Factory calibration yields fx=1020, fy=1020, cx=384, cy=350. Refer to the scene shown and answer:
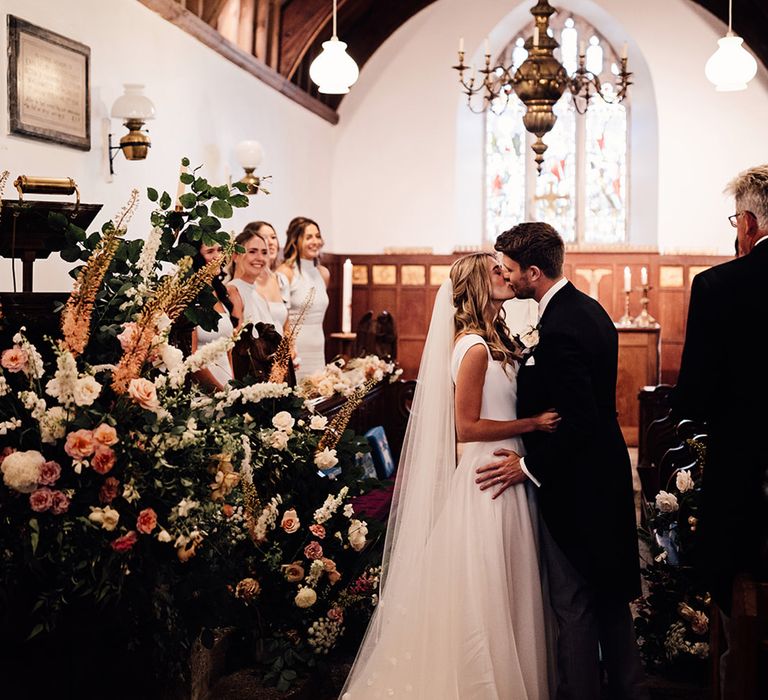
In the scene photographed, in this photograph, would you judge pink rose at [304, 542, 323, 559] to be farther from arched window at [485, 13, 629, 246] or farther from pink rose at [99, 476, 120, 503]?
arched window at [485, 13, 629, 246]

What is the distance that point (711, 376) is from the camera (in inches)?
98.7

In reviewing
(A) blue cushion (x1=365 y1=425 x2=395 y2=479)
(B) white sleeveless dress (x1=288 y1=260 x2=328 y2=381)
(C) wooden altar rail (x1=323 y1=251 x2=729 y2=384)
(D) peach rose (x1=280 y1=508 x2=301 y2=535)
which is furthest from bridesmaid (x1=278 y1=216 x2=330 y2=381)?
(C) wooden altar rail (x1=323 y1=251 x2=729 y2=384)

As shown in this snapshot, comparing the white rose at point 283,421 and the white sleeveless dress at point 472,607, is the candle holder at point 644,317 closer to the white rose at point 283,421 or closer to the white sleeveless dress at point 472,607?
the white sleeveless dress at point 472,607

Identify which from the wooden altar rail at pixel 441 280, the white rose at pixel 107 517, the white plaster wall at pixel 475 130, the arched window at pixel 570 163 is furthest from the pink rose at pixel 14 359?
the arched window at pixel 570 163

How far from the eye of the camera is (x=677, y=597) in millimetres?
3660

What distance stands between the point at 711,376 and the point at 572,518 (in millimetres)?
752

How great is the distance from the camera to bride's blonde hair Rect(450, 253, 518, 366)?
3.31m

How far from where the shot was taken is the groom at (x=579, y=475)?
9.90 feet

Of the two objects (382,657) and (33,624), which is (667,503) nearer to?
(382,657)

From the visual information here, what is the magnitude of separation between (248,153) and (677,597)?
504 centimetres

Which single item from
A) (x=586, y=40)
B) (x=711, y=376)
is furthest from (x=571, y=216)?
(x=711, y=376)

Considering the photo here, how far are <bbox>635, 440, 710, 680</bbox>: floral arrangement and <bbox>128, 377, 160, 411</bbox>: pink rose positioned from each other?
204cm

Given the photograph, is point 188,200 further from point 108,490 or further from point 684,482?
point 684,482

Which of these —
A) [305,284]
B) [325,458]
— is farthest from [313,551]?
[305,284]
